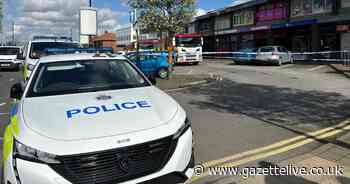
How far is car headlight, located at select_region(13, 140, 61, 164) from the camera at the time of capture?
3092 millimetres

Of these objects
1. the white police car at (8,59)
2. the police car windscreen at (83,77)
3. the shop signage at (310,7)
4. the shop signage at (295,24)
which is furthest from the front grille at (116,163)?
the shop signage at (295,24)

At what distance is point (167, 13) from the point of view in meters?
16.7

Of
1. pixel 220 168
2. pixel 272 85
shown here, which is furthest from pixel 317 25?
pixel 220 168

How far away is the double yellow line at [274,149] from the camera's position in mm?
5160

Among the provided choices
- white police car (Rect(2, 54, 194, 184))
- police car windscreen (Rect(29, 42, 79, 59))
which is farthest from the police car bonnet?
police car windscreen (Rect(29, 42, 79, 59))

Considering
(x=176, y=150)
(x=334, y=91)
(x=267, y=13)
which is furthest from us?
(x=267, y=13)

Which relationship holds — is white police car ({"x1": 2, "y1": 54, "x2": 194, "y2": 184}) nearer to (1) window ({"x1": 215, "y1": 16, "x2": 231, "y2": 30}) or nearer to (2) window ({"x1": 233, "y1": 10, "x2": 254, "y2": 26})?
(2) window ({"x1": 233, "y1": 10, "x2": 254, "y2": 26})

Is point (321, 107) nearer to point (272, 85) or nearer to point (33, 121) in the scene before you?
point (272, 85)

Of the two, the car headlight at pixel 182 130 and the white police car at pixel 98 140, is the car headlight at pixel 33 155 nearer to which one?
the white police car at pixel 98 140

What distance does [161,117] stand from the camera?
12.2 ft

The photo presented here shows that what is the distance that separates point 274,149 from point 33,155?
3.97m

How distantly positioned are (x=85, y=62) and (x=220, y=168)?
260cm

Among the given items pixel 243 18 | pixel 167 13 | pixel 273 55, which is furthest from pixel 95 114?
pixel 243 18

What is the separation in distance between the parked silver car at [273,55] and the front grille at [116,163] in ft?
80.0
